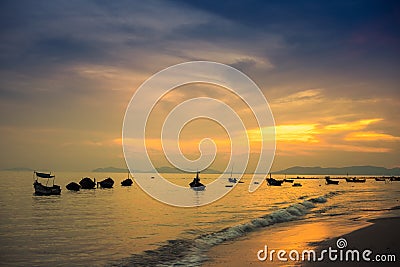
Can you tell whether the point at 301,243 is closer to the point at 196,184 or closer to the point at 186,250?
the point at 186,250

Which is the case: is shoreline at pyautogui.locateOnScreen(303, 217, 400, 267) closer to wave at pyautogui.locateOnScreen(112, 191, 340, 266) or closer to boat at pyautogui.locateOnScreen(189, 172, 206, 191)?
wave at pyautogui.locateOnScreen(112, 191, 340, 266)

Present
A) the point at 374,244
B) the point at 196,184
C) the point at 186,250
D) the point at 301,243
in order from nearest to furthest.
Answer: the point at 374,244, the point at 301,243, the point at 186,250, the point at 196,184

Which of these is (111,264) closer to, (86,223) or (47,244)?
(47,244)

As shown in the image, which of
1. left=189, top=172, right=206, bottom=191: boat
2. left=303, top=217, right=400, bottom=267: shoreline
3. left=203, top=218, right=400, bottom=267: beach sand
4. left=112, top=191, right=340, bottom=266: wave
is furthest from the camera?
left=189, top=172, right=206, bottom=191: boat

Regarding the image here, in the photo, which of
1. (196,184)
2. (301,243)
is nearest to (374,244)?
(301,243)

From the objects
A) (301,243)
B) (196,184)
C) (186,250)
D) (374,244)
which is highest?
(196,184)

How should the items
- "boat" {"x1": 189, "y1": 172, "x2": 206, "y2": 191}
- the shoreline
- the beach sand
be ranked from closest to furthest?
the shoreline → the beach sand → "boat" {"x1": 189, "y1": 172, "x2": 206, "y2": 191}

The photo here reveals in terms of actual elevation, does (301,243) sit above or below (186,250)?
above

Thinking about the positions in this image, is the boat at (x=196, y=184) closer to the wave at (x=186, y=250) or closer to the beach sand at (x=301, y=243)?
the wave at (x=186, y=250)

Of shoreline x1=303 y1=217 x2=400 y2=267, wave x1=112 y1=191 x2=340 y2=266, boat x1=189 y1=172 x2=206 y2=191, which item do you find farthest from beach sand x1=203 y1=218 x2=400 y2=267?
boat x1=189 y1=172 x2=206 y2=191

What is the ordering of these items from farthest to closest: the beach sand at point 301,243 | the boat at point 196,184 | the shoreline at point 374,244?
the boat at point 196,184 < the beach sand at point 301,243 < the shoreline at point 374,244

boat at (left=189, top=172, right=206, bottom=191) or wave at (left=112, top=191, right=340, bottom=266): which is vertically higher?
boat at (left=189, top=172, right=206, bottom=191)

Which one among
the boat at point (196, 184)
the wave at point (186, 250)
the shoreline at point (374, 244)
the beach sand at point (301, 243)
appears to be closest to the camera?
the shoreline at point (374, 244)

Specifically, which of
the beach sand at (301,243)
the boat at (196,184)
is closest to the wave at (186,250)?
the beach sand at (301,243)
